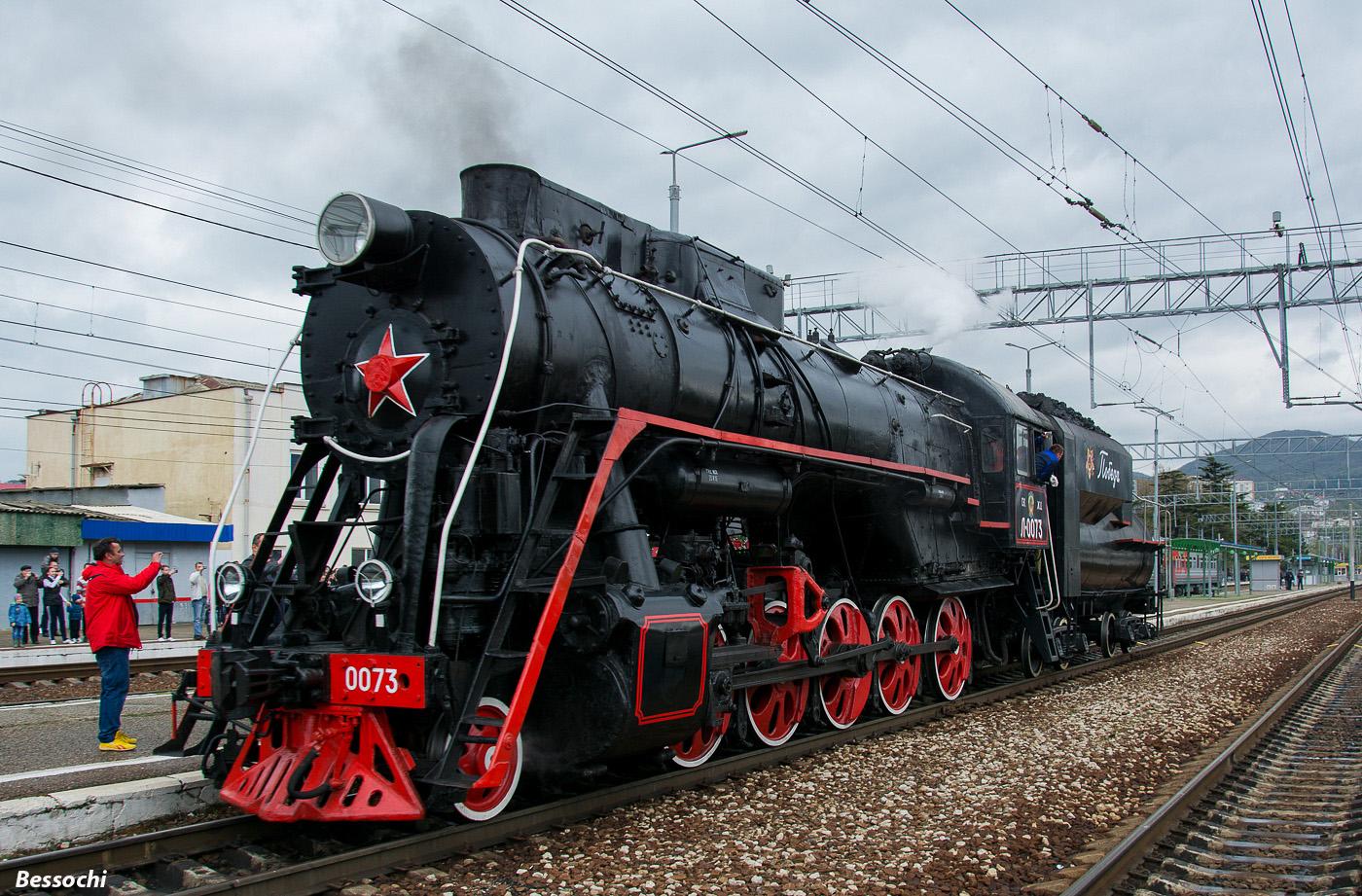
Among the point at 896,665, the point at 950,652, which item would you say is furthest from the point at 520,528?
the point at 950,652

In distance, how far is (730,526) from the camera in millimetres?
8602

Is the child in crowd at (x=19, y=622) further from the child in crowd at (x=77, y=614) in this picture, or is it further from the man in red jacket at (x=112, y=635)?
the man in red jacket at (x=112, y=635)

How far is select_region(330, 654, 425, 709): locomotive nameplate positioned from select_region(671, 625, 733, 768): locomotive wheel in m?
2.34

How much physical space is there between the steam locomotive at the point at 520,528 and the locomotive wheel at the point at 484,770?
0.08ft

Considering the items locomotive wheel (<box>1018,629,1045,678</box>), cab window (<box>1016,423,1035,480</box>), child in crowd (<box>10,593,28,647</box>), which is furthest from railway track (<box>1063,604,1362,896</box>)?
child in crowd (<box>10,593,28,647</box>)

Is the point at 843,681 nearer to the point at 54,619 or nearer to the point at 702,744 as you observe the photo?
the point at 702,744

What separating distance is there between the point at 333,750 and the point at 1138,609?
619 inches

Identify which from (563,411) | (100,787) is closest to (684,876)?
(563,411)

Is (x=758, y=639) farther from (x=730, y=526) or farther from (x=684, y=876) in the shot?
(x=684, y=876)

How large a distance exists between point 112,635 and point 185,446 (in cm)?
2612

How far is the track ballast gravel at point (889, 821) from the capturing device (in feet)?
16.3

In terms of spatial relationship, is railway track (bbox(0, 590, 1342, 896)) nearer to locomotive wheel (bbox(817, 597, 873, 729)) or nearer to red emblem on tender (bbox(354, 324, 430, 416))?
red emblem on tender (bbox(354, 324, 430, 416))

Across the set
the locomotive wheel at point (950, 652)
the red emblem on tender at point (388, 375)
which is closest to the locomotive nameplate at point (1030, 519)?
the locomotive wheel at point (950, 652)

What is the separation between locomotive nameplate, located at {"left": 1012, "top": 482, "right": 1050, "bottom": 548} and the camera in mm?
11727
